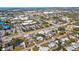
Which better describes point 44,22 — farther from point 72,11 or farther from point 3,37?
point 3,37

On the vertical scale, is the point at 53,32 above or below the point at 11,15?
below

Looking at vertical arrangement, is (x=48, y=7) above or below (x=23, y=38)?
above

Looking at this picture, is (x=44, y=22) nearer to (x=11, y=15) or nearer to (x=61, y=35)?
(x=61, y=35)
